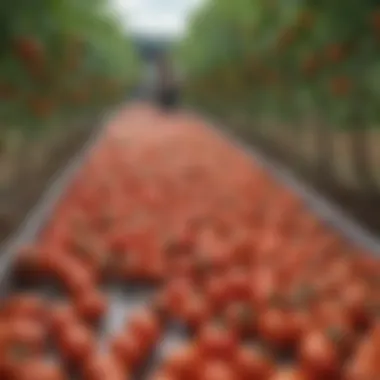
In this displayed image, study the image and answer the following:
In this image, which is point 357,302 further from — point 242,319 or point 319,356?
point 319,356

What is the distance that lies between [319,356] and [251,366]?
239 mm


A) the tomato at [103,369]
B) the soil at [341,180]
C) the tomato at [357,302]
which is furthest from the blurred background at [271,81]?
the tomato at [103,369]

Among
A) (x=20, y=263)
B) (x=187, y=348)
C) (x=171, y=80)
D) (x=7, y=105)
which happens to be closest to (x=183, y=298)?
(x=187, y=348)

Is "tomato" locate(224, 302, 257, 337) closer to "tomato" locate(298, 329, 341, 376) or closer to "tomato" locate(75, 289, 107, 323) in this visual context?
"tomato" locate(298, 329, 341, 376)

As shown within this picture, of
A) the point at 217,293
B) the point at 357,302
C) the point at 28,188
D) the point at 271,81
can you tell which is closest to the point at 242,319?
the point at 217,293

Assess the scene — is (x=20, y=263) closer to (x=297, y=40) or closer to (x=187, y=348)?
(x=187, y=348)

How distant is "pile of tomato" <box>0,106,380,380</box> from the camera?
118 inches

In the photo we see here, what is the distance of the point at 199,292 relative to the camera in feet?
13.3

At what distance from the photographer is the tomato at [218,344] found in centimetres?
311

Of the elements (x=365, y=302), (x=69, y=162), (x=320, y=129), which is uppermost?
(x=320, y=129)

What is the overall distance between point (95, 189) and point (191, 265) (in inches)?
127

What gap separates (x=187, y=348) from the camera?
Result: 312cm

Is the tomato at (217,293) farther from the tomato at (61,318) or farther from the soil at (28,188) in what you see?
the soil at (28,188)

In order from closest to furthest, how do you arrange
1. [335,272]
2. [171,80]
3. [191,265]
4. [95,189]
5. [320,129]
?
[335,272] < [191,265] < [95,189] < [320,129] < [171,80]
